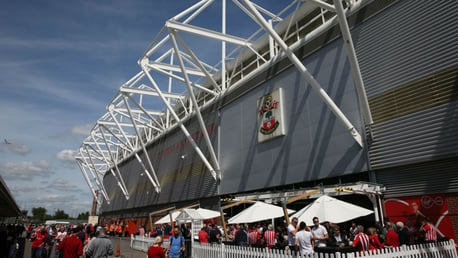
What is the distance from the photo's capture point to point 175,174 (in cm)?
2981

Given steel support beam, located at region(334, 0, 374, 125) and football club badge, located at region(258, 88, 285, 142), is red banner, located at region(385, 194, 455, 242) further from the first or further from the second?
football club badge, located at region(258, 88, 285, 142)

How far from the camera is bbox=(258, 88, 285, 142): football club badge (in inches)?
699

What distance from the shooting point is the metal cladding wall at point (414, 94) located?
10.7 metres

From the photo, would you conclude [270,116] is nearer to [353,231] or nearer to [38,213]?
[353,231]

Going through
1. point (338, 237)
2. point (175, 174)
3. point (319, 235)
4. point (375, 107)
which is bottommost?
point (338, 237)

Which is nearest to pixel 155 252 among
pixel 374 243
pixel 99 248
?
pixel 99 248

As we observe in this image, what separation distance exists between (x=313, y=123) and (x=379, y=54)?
14.1ft

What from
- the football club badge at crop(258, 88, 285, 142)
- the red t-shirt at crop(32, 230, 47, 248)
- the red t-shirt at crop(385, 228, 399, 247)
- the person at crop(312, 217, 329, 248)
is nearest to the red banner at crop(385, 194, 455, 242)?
the red t-shirt at crop(385, 228, 399, 247)

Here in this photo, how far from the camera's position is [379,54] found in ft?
43.2

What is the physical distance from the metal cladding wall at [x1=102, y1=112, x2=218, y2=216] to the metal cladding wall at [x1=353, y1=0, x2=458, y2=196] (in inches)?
525

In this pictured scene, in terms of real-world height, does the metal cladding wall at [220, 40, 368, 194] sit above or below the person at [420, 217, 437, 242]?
above

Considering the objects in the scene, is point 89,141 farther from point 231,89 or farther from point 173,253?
point 173,253

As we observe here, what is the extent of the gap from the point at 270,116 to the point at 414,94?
8.18m

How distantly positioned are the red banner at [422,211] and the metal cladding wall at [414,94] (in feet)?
0.97
